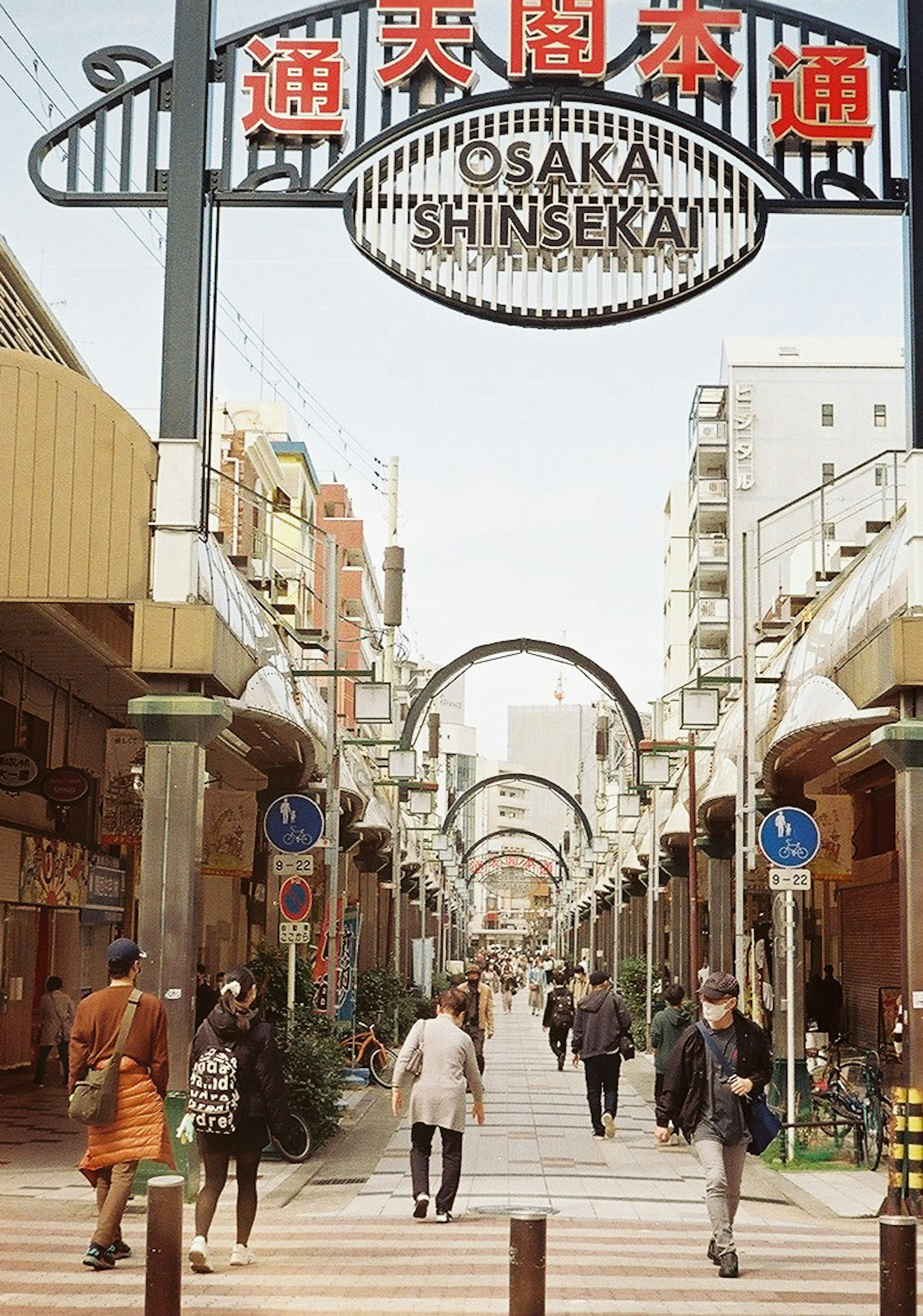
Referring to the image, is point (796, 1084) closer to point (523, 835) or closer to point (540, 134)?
point (540, 134)

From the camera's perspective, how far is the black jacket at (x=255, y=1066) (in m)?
11.3

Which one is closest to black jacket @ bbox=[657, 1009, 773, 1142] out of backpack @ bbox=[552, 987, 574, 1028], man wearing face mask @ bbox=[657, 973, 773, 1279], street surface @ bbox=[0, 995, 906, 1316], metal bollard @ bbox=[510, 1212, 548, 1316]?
man wearing face mask @ bbox=[657, 973, 773, 1279]

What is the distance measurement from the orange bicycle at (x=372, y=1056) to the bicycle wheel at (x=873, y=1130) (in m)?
10.9

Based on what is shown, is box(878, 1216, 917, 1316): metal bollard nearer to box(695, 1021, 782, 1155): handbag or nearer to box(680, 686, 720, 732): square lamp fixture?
box(695, 1021, 782, 1155): handbag

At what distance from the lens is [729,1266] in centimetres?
1096

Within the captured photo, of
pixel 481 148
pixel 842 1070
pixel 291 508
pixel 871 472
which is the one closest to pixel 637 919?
pixel 291 508

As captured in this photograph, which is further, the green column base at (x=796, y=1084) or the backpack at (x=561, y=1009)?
the backpack at (x=561, y=1009)

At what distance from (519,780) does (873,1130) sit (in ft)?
184

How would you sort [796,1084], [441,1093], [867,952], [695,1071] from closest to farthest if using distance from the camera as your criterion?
[695,1071] < [441,1093] < [796,1084] < [867,952]

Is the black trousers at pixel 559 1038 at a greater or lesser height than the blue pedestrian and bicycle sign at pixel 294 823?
lesser

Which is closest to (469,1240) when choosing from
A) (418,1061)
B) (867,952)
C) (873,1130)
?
(418,1061)

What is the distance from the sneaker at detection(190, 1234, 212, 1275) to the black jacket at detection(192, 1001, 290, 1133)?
2.56 ft

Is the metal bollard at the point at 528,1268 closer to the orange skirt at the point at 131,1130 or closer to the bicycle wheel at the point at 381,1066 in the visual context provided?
the orange skirt at the point at 131,1130

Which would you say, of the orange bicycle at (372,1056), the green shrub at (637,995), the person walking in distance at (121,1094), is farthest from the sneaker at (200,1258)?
the green shrub at (637,995)
